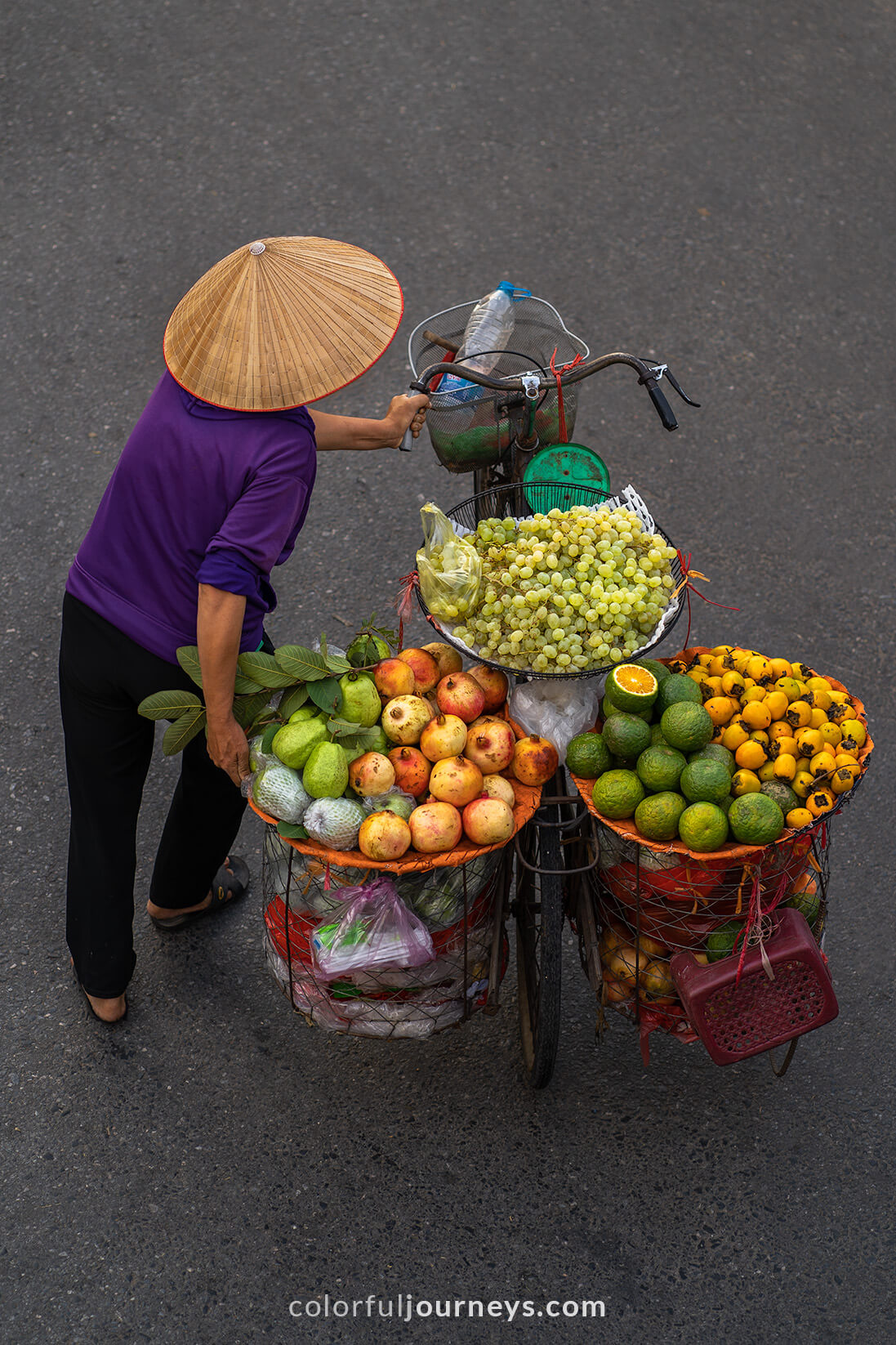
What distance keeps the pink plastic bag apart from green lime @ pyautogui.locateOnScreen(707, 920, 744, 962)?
0.62 metres

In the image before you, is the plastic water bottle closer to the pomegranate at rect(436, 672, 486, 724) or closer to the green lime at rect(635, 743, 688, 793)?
the pomegranate at rect(436, 672, 486, 724)

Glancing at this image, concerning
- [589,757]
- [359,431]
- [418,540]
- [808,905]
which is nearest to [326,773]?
[589,757]

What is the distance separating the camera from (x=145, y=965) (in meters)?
3.39

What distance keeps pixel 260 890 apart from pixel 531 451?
1.67 m

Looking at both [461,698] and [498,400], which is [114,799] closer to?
[461,698]

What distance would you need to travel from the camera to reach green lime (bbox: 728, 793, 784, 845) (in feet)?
7.70

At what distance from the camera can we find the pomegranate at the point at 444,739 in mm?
2506

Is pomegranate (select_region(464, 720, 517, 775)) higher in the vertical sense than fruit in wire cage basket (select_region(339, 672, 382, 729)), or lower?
lower

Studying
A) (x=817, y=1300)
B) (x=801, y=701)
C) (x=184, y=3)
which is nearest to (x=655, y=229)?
(x=184, y=3)

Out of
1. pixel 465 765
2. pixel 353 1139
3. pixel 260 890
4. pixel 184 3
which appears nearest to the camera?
pixel 465 765

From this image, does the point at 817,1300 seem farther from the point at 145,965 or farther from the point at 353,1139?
the point at 145,965

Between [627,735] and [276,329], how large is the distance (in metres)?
1.15

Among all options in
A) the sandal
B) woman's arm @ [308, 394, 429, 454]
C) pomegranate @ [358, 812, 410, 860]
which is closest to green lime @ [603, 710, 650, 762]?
pomegranate @ [358, 812, 410, 860]

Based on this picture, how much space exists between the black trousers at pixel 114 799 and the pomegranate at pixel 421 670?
54 cm
